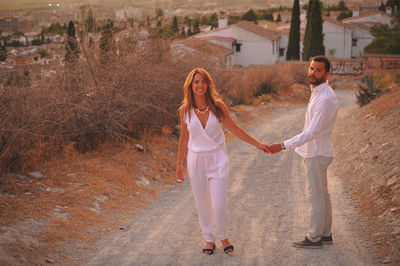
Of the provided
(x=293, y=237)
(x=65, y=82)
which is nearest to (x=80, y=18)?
(x=65, y=82)

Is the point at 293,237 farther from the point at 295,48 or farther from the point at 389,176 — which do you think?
the point at 295,48

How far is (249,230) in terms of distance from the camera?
5641 millimetres

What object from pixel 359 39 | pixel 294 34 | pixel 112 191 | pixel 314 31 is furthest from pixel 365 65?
pixel 112 191

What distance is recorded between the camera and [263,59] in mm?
52562

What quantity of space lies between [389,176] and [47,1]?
7.47 metres

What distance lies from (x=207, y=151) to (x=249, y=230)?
1.58 meters

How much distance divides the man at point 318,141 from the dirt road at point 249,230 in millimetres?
377

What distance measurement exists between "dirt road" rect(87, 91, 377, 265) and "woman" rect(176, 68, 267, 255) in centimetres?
40

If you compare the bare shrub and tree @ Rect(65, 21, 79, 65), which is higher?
tree @ Rect(65, 21, 79, 65)

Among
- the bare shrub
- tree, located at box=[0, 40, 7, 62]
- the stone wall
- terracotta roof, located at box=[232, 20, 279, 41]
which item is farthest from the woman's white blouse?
terracotta roof, located at box=[232, 20, 279, 41]

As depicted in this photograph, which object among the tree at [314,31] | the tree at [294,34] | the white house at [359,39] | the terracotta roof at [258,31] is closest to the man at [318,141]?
the tree at [314,31]

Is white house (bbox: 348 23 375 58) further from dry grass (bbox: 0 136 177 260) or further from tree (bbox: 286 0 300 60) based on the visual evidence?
dry grass (bbox: 0 136 177 260)

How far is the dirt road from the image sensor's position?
476 cm

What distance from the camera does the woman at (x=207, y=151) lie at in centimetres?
468
